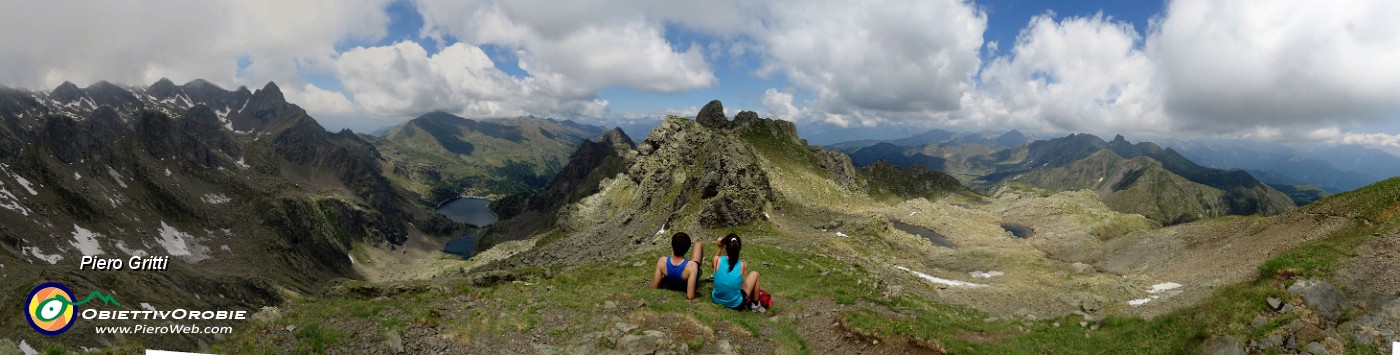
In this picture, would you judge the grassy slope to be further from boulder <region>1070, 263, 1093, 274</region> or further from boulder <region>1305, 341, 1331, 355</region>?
boulder <region>1070, 263, 1093, 274</region>

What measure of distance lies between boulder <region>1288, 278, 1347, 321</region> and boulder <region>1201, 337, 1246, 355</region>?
3796 millimetres

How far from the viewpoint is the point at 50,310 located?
17031 millimetres

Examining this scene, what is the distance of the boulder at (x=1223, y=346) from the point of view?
15.5 meters

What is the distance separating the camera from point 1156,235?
61.8m

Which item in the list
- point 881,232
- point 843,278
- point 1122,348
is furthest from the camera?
point 881,232

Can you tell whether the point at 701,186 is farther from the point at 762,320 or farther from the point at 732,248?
the point at 732,248

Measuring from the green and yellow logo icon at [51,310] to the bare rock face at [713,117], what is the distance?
151 m

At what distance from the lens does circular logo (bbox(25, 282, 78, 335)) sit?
54.2ft

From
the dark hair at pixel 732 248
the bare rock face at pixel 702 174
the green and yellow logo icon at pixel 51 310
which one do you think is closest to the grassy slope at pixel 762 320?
the dark hair at pixel 732 248

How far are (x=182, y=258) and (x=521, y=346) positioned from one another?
23050cm

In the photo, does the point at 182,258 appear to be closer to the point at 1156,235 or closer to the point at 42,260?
the point at 42,260

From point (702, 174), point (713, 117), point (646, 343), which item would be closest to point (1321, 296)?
point (646, 343)

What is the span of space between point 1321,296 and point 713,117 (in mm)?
154089

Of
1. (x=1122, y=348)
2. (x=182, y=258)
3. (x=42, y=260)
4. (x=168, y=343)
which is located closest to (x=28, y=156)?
(x=182, y=258)
